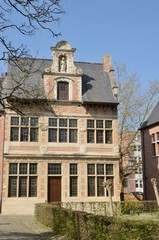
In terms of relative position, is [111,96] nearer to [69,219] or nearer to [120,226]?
[69,219]

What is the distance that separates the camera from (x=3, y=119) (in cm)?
2152

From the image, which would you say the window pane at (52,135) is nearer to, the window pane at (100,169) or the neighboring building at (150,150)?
the window pane at (100,169)

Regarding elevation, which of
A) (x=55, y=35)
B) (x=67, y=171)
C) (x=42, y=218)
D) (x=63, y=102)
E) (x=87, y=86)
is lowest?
(x=42, y=218)

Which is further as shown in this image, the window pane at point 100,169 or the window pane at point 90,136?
the window pane at point 90,136

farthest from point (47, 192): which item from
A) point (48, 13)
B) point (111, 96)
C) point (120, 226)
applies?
point (48, 13)

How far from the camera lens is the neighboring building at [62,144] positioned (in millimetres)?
20969

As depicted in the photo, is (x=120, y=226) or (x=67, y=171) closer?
(x=120, y=226)

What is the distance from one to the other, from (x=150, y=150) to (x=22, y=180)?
431 inches

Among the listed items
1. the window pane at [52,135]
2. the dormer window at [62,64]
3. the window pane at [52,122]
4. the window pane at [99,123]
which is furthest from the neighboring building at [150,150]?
the dormer window at [62,64]

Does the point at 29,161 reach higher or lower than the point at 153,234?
higher

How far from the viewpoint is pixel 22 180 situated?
21047mm

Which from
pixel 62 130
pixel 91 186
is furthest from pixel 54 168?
pixel 91 186

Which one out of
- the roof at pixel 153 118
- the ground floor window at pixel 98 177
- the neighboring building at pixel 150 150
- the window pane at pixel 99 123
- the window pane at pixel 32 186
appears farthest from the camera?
the roof at pixel 153 118

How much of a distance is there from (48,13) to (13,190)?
15.8m
